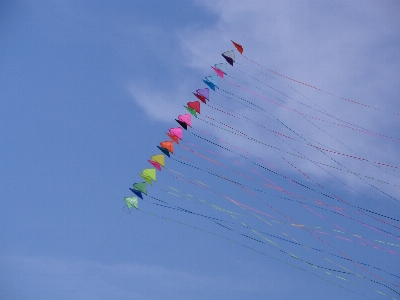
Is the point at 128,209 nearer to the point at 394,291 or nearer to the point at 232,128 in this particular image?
the point at 232,128

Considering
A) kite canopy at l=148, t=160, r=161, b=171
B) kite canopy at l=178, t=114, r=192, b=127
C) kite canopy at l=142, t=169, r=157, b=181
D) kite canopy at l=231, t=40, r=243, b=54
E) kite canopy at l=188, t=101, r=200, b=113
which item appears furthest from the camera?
kite canopy at l=148, t=160, r=161, b=171

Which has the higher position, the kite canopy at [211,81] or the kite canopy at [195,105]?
the kite canopy at [211,81]

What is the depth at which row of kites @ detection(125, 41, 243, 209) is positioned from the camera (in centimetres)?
2605

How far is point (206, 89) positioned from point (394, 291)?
12.6 m

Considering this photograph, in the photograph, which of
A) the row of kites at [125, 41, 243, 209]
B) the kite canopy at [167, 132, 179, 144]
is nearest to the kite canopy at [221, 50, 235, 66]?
the row of kites at [125, 41, 243, 209]

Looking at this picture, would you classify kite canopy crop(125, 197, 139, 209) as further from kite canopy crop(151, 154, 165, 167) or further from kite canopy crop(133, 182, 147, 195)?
kite canopy crop(151, 154, 165, 167)

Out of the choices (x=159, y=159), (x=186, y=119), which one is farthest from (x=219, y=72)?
(x=159, y=159)

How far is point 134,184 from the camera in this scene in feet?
87.0

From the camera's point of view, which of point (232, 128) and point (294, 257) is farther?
point (232, 128)

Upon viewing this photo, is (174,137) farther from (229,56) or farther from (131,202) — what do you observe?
(229,56)

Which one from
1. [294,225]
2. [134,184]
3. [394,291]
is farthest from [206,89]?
[394,291]

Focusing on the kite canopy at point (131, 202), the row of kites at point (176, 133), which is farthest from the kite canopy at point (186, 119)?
the kite canopy at point (131, 202)

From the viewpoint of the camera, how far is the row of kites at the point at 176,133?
2605 centimetres

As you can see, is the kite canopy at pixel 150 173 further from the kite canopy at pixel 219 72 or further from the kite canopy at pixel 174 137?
the kite canopy at pixel 219 72
